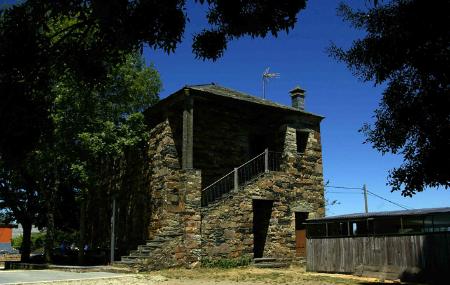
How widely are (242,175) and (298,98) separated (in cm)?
529

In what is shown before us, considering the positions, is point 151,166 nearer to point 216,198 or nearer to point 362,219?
point 216,198

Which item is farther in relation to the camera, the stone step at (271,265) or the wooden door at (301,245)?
the wooden door at (301,245)

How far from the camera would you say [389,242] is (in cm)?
1625

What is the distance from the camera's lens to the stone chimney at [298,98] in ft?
76.7

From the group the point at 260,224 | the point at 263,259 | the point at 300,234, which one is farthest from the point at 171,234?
the point at 300,234

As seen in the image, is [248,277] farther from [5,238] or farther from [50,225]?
[5,238]

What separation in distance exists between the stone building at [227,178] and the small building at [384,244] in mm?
1929

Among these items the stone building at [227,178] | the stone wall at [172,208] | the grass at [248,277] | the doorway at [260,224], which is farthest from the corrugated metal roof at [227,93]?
the grass at [248,277]

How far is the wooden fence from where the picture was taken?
1480cm

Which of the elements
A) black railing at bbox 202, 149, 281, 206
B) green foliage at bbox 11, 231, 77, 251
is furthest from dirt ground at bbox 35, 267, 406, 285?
green foliage at bbox 11, 231, 77, 251

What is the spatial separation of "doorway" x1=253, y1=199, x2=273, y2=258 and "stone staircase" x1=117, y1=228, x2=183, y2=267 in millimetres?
4139

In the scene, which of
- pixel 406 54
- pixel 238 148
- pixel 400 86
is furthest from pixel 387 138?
pixel 238 148

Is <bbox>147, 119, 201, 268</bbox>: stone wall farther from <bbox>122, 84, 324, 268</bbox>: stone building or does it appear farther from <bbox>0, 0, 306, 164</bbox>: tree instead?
<bbox>0, 0, 306, 164</bbox>: tree

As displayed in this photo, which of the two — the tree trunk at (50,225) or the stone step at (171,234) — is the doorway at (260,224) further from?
the tree trunk at (50,225)
